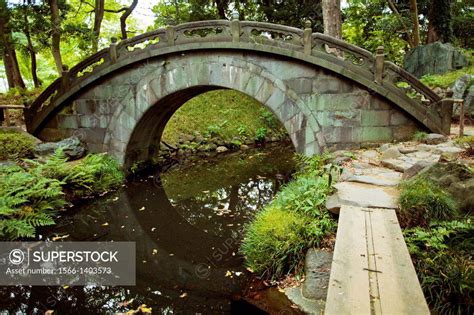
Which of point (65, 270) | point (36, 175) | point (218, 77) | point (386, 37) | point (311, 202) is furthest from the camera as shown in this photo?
point (386, 37)

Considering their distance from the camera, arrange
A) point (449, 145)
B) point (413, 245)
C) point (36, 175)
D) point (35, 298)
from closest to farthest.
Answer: point (413, 245) < point (35, 298) < point (449, 145) < point (36, 175)

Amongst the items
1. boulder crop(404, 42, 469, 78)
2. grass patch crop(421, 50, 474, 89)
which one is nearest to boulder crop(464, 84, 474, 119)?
grass patch crop(421, 50, 474, 89)

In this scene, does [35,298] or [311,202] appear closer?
[35,298]

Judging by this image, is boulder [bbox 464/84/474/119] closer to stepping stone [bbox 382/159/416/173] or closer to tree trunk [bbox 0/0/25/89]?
stepping stone [bbox 382/159/416/173]

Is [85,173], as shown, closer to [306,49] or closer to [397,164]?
[306,49]

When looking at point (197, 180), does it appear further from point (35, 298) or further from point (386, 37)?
point (386, 37)

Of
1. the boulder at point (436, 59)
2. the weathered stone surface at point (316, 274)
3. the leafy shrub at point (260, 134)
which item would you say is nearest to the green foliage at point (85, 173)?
the weathered stone surface at point (316, 274)

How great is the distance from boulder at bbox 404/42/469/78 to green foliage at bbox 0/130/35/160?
12.1 m

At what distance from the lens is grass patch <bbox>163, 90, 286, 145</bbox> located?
15.3 metres

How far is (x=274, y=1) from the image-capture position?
648 inches

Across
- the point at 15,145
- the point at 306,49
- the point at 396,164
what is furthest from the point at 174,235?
the point at 15,145

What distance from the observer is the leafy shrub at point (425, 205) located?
3949 mm

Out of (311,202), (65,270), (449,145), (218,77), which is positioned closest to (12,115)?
(218,77)

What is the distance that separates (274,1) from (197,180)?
9.99 metres
